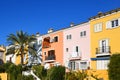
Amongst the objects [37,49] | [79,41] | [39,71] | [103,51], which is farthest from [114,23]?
[37,49]

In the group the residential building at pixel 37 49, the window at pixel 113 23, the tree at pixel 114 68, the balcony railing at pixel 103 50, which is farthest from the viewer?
the residential building at pixel 37 49

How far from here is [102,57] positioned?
55281mm

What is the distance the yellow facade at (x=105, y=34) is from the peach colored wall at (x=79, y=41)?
1.76 m

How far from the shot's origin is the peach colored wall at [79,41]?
60125mm

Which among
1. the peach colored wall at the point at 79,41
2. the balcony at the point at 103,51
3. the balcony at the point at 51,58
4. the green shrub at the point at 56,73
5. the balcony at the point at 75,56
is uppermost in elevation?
the peach colored wall at the point at 79,41

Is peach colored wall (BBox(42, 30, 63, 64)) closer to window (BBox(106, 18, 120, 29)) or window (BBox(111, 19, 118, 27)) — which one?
window (BBox(106, 18, 120, 29))

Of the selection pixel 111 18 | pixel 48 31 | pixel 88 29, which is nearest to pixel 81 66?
pixel 88 29

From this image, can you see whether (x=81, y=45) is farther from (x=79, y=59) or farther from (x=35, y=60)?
(x=35, y=60)

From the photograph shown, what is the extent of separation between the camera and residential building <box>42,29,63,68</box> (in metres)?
68.8

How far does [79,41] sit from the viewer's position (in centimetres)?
6269

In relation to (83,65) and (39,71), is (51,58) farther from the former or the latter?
(39,71)

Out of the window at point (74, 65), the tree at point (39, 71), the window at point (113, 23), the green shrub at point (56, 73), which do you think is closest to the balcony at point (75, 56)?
the window at point (74, 65)

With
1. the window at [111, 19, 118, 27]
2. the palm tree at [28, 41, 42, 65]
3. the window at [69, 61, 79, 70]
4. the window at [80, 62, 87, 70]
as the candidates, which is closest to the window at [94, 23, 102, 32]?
the window at [111, 19, 118, 27]

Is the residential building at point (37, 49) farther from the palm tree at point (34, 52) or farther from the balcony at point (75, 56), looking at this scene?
the balcony at point (75, 56)
